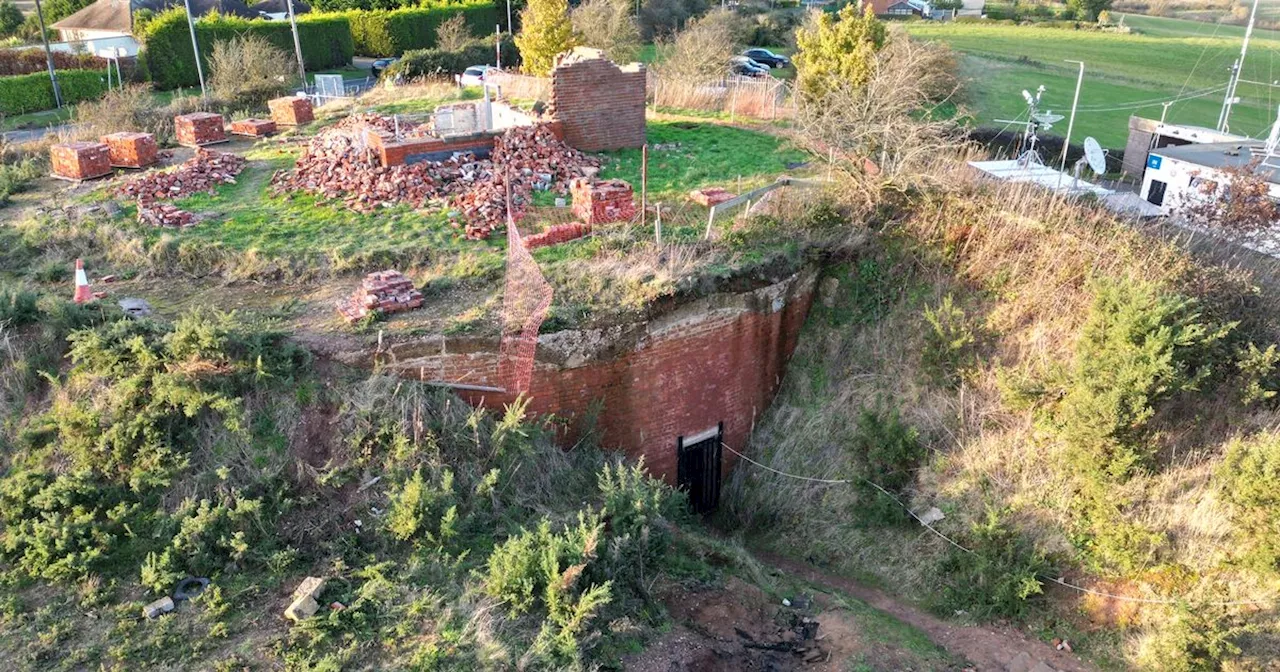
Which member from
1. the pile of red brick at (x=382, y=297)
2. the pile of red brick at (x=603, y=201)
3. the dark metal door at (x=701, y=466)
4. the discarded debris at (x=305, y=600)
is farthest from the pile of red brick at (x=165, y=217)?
the dark metal door at (x=701, y=466)

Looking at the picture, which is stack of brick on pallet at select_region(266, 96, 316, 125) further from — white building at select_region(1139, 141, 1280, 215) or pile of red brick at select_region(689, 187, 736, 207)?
white building at select_region(1139, 141, 1280, 215)

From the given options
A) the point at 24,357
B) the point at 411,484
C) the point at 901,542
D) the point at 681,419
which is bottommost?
the point at 901,542

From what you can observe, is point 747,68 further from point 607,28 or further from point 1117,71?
point 1117,71

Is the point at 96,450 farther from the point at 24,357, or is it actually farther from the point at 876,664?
the point at 876,664

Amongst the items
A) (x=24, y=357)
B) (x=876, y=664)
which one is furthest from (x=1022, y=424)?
(x=24, y=357)

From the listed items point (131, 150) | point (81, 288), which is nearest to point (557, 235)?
point (81, 288)

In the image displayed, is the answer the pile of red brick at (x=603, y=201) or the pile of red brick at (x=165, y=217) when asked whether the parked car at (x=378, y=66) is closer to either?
the pile of red brick at (x=165, y=217)
